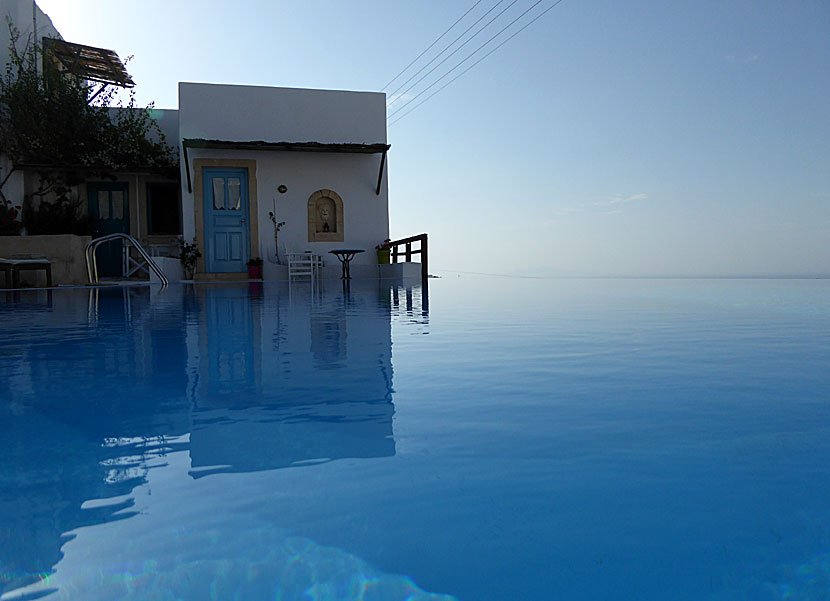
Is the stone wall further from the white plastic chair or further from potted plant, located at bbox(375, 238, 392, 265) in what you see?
potted plant, located at bbox(375, 238, 392, 265)

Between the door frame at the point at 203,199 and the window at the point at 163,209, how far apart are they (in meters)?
1.73

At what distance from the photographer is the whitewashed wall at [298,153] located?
13305 millimetres

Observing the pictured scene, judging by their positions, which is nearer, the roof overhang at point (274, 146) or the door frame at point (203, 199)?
the roof overhang at point (274, 146)

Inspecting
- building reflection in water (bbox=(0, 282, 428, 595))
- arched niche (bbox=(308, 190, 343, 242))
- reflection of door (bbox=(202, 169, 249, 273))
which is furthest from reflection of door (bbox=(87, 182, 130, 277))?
building reflection in water (bbox=(0, 282, 428, 595))

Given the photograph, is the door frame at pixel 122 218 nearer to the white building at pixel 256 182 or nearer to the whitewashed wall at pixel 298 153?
the white building at pixel 256 182

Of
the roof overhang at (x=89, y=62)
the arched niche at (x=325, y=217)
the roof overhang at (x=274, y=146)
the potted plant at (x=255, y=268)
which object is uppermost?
the roof overhang at (x=89, y=62)

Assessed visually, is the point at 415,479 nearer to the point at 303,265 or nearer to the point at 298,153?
the point at 303,265

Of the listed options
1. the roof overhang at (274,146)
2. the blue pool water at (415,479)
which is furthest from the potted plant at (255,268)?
the blue pool water at (415,479)

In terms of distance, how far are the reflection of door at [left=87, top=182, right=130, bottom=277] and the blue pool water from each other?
12973 millimetres

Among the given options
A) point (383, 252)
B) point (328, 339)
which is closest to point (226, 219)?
point (383, 252)

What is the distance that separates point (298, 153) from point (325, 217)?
1.65 m

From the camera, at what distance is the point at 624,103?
1525 cm

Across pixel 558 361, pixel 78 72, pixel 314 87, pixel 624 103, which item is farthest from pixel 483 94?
pixel 558 361

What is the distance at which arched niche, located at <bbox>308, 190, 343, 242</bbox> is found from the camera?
13.8 meters
